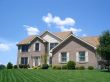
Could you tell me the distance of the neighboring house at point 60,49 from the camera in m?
41.5

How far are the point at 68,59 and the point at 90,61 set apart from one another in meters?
4.04

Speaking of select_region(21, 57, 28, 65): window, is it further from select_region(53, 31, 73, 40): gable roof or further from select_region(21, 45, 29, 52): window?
select_region(53, 31, 73, 40): gable roof

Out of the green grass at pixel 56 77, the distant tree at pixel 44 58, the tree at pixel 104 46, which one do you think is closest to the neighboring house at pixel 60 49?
the distant tree at pixel 44 58

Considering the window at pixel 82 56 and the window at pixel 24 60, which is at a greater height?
the window at pixel 82 56

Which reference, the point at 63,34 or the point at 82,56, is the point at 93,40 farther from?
the point at 63,34

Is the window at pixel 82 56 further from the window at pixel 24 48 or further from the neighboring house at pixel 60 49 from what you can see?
the window at pixel 24 48

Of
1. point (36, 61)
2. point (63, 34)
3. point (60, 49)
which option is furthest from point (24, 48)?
point (60, 49)

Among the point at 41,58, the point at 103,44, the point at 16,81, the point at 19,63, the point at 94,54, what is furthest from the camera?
the point at 19,63

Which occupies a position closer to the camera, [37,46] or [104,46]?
[104,46]

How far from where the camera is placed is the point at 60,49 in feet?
145

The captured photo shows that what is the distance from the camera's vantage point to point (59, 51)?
4406 centimetres

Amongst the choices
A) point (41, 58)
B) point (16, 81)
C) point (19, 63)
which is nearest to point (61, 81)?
point (16, 81)

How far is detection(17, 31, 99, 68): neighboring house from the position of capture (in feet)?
136

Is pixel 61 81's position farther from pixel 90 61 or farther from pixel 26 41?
pixel 26 41
